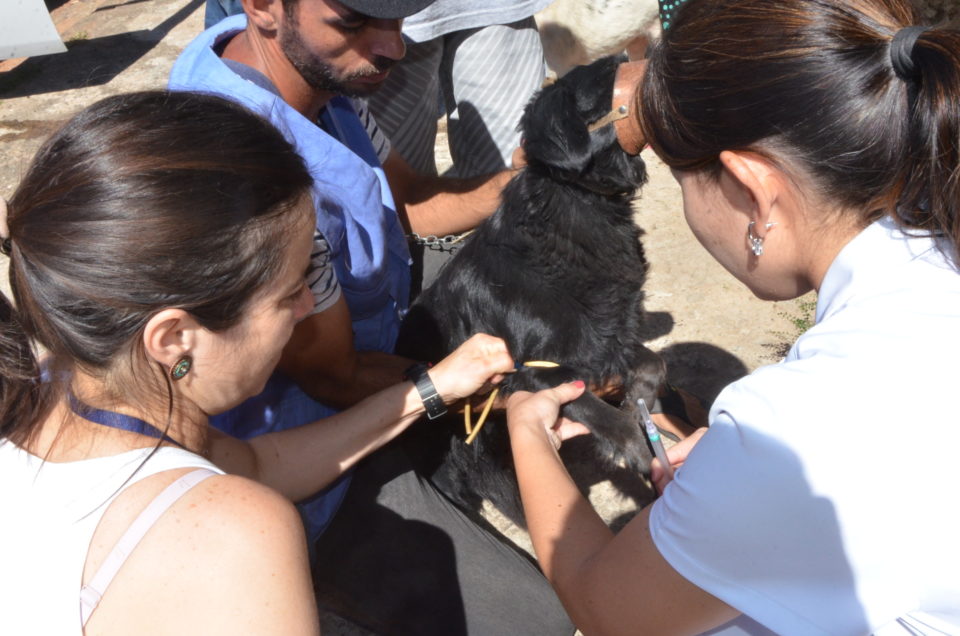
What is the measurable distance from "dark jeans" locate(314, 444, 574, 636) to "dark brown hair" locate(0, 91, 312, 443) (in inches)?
43.8

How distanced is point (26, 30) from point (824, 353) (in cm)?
776

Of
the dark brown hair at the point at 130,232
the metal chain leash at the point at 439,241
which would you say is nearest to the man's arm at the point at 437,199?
the metal chain leash at the point at 439,241

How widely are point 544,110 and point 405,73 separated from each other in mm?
1051

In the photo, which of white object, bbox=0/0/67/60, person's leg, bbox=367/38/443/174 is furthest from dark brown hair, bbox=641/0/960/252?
white object, bbox=0/0/67/60

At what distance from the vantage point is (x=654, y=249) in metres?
4.21

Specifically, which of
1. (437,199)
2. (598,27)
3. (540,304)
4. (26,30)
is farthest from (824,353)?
(26,30)

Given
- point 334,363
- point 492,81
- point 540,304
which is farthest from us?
point 492,81

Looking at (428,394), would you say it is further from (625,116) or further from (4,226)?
(4,226)

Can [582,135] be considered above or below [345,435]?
above

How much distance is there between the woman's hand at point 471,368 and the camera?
222cm

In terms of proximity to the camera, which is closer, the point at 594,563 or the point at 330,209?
the point at 594,563

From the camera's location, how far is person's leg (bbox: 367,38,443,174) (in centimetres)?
334

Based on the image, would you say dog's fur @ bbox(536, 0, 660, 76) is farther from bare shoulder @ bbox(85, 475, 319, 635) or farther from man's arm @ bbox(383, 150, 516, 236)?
bare shoulder @ bbox(85, 475, 319, 635)

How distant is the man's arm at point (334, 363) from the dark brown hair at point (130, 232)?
67 cm
